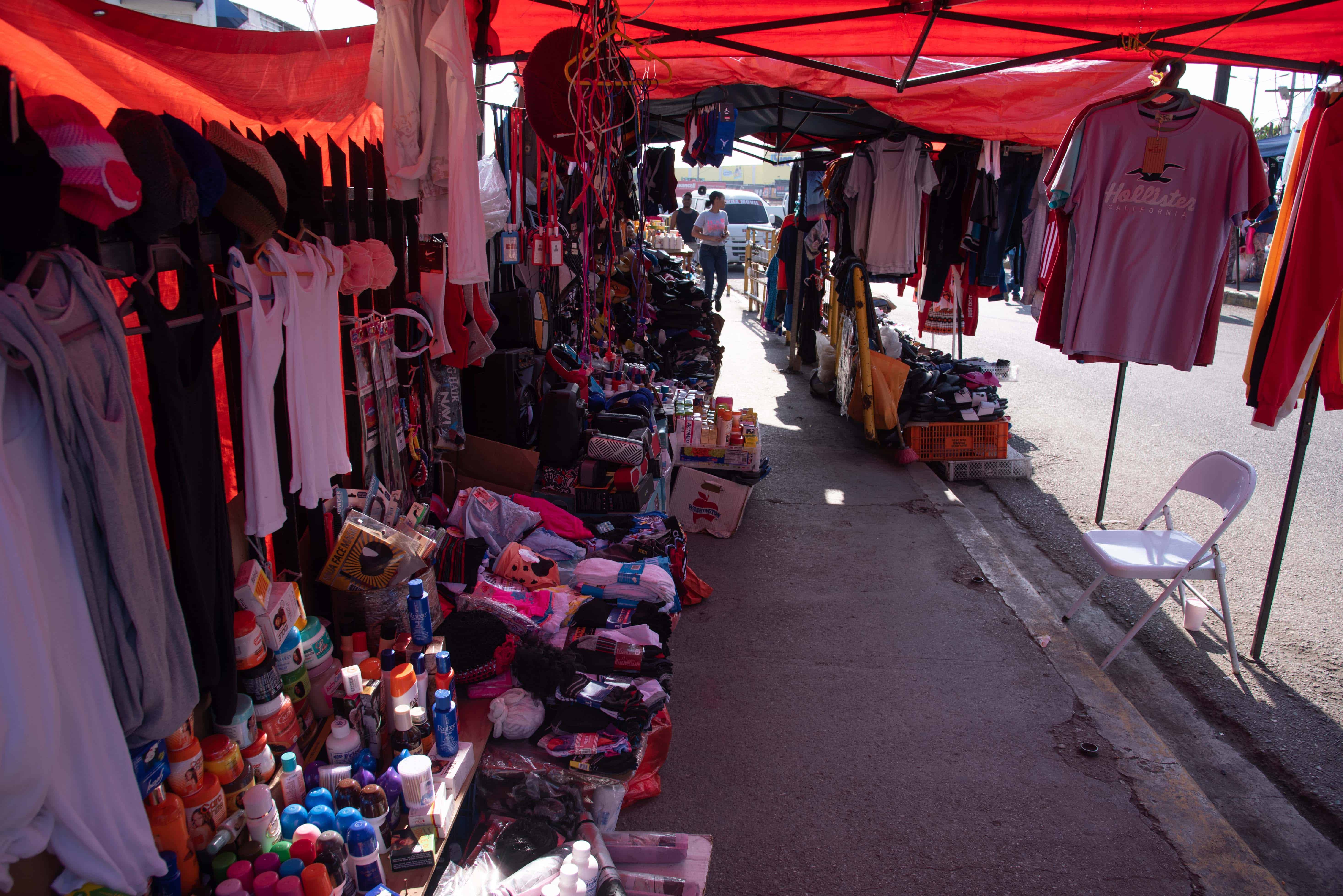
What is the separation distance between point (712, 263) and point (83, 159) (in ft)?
41.3

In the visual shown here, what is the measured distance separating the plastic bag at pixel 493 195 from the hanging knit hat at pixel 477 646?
2283mm

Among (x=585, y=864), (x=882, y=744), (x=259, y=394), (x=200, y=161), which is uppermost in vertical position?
(x=200, y=161)

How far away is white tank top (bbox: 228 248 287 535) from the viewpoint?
2398 mm

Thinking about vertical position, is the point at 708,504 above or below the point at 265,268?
below

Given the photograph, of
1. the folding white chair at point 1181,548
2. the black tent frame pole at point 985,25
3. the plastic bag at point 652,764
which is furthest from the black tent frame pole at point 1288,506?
the plastic bag at point 652,764

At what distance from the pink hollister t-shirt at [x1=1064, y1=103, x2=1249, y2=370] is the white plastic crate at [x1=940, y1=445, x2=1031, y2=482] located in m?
2.66

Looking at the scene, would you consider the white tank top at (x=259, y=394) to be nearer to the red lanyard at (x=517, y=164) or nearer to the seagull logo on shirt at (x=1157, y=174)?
the red lanyard at (x=517, y=164)

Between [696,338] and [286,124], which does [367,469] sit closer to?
[286,124]

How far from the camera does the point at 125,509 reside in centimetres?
167

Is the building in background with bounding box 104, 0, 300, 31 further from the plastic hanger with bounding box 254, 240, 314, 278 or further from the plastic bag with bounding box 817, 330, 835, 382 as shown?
the plastic bag with bounding box 817, 330, 835, 382

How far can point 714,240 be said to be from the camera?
44.9 ft

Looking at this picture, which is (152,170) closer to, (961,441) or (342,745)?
(342,745)

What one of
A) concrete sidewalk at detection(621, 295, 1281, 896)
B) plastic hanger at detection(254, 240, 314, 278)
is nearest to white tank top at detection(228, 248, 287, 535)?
plastic hanger at detection(254, 240, 314, 278)

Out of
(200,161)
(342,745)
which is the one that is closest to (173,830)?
(342,745)
